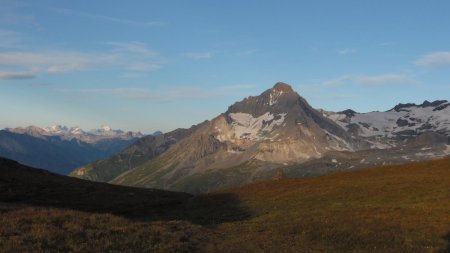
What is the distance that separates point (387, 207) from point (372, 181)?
19795 mm

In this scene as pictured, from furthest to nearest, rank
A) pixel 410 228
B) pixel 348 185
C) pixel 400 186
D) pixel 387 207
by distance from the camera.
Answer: pixel 348 185, pixel 400 186, pixel 387 207, pixel 410 228

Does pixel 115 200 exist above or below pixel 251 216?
above

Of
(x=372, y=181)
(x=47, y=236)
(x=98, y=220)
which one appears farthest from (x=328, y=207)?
(x=47, y=236)

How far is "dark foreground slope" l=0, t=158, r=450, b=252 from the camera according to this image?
29859 millimetres

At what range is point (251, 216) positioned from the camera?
51750mm

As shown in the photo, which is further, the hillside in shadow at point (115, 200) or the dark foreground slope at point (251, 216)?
the hillside in shadow at point (115, 200)

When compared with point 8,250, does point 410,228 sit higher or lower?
lower

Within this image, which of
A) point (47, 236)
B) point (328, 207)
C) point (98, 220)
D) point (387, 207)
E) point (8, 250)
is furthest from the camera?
point (328, 207)

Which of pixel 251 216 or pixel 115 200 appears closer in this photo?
pixel 251 216

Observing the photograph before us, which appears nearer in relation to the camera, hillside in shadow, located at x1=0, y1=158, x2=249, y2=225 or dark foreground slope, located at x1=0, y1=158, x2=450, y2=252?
dark foreground slope, located at x1=0, y1=158, x2=450, y2=252

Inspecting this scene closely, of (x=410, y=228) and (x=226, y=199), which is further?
(x=226, y=199)

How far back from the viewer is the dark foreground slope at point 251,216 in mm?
29859

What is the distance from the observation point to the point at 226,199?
69.8 metres

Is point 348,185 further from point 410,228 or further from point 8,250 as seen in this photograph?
point 8,250
